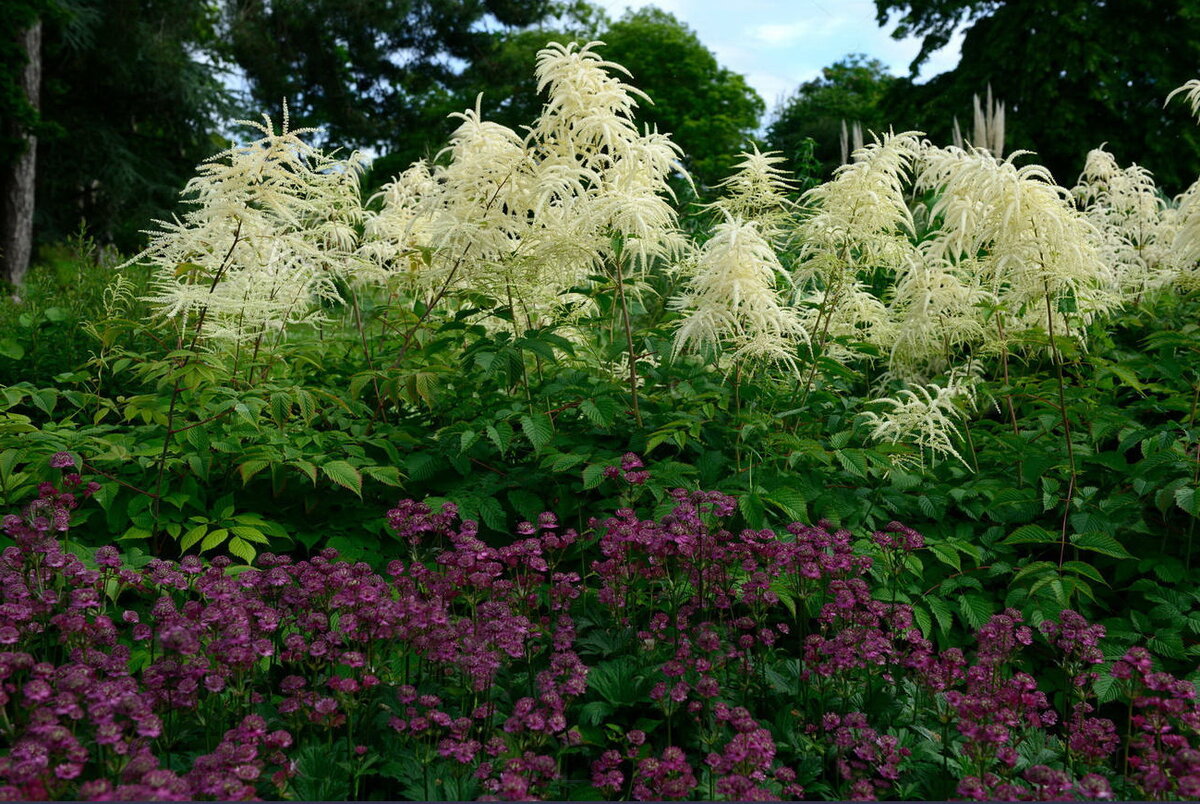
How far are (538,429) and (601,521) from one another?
47cm

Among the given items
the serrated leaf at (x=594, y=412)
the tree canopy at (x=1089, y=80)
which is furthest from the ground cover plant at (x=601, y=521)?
the tree canopy at (x=1089, y=80)

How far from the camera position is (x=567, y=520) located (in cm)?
388

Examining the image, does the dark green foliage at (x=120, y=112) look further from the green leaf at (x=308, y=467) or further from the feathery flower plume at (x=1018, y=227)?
the feathery flower plume at (x=1018, y=227)

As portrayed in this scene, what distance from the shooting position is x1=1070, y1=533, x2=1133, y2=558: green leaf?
3.32 meters

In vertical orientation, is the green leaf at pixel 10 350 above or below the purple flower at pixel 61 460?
above

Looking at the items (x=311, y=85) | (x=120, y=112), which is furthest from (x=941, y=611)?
(x=311, y=85)

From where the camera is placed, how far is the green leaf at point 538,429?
357 centimetres

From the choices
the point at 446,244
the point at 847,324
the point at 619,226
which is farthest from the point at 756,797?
the point at 847,324

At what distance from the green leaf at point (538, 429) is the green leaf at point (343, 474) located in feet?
2.22

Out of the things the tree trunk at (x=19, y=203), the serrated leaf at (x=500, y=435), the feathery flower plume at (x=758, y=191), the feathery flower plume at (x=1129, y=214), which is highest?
the tree trunk at (x=19, y=203)

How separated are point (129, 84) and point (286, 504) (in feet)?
65.1

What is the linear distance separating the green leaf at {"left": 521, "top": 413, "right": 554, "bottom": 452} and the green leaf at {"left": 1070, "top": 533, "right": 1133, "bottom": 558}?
2.02 m

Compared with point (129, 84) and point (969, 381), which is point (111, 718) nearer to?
point (969, 381)

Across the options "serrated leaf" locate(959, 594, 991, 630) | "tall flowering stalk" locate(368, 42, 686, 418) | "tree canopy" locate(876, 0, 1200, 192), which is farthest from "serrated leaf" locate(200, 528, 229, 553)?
"tree canopy" locate(876, 0, 1200, 192)
